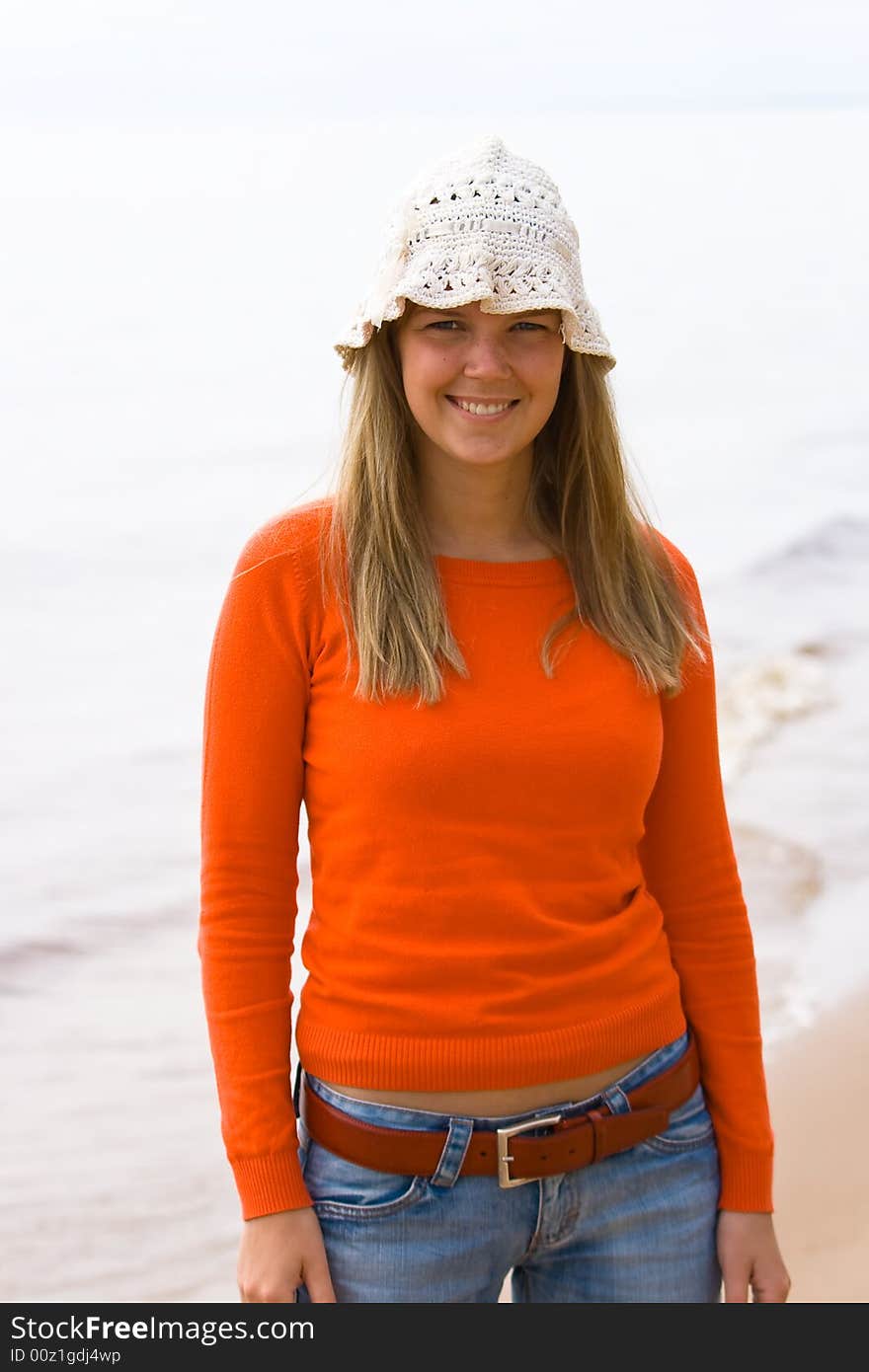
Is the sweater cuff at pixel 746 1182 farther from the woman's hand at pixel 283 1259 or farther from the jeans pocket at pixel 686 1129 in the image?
the woman's hand at pixel 283 1259

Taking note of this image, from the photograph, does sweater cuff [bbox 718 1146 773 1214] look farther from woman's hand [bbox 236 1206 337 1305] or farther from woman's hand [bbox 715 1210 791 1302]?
woman's hand [bbox 236 1206 337 1305]

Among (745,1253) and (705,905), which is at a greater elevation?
(705,905)

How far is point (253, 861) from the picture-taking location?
1.34 m

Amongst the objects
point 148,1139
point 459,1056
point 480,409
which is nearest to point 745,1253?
point 459,1056

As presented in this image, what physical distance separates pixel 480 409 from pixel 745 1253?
876mm

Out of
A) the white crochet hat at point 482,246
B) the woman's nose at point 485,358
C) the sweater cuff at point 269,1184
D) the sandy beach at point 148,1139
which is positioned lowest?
the sandy beach at point 148,1139

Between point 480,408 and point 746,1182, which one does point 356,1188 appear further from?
point 480,408

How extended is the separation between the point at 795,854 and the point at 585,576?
2839mm

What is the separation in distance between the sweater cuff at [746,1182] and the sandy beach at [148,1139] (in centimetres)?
95

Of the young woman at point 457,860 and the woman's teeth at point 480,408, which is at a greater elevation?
the woman's teeth at point 480,408

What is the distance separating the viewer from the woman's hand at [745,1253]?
1467 millimetres

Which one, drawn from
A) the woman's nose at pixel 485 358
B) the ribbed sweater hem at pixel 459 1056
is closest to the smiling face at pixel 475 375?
the woman's nose at pixel 485 358

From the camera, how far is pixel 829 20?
550 centimetres

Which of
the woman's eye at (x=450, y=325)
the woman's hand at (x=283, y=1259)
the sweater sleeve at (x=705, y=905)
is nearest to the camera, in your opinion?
the woman's hand at (x=283, y=1259)
